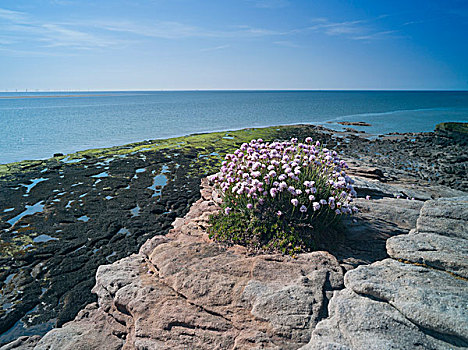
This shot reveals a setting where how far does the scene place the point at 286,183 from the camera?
6281 millimetres

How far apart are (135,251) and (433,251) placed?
6728 mm

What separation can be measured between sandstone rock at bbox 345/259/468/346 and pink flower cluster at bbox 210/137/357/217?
1.52m

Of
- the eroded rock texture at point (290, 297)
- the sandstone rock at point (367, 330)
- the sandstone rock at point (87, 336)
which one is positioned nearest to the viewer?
the sandstone rock at point (367, 330)

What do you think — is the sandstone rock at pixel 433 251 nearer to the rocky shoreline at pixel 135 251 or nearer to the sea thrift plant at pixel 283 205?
the rocky shoreline at pixel 135 251

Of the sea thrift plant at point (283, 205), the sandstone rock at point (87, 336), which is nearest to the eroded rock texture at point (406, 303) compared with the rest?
the sea thrift plant at point (283, 205)

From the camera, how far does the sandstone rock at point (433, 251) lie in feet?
14.9

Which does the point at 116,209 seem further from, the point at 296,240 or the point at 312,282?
the point at 312,282

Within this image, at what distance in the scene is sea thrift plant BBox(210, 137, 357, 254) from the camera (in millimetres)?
5848

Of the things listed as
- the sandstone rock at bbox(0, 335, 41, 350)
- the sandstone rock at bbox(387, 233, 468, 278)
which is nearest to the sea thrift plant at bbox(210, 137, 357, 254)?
the sandstone rock at bbox(387, 233, 468, 278)

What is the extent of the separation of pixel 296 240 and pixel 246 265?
3.98ft

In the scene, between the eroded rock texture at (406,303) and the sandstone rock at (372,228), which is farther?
the sandstone rock at (372,228)

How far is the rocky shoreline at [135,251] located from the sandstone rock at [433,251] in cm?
4

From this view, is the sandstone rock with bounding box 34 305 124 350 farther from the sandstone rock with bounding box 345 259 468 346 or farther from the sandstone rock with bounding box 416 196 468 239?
the sandstone rock with bounding box 416 196 468 239

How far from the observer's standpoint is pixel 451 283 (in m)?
4.20
